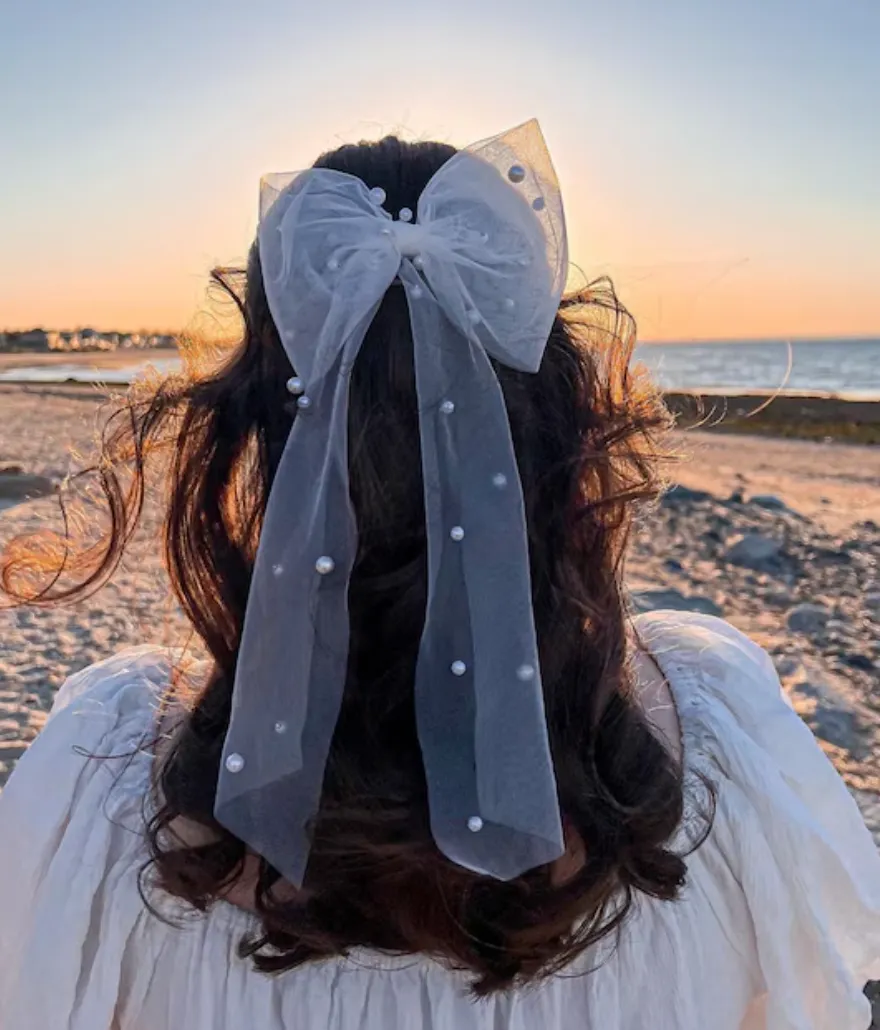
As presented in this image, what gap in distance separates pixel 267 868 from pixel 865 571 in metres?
4.35

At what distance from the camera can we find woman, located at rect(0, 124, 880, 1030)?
2.77ft

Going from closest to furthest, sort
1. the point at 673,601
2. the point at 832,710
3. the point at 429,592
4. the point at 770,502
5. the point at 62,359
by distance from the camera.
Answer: the point at 429,592
the point at 832,710
the point at 673,601
the point at 770,502
the point at 62,359

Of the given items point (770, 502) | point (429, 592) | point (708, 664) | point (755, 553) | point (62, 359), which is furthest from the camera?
point (62, 359)

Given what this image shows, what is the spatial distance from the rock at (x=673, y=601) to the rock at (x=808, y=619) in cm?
28

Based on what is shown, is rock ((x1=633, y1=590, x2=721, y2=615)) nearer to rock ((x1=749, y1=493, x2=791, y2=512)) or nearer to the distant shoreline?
rock ((x1=749, y1=493, x2=791, y2=512))

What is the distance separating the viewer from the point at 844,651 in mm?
3576

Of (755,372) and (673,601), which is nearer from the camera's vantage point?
(673,601)

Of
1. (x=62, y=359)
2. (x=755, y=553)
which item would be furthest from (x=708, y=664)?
(x=62, y=359)

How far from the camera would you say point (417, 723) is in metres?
0.85

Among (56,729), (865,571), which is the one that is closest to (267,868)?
(56,729)

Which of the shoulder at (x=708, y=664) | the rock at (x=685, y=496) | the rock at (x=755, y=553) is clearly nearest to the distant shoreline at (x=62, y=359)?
the rock at (x=685, y=496)

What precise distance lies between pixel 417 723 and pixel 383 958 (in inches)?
11.0

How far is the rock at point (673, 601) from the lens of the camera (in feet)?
13.5

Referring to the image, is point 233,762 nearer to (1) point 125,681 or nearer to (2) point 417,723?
(2) point 417,723
